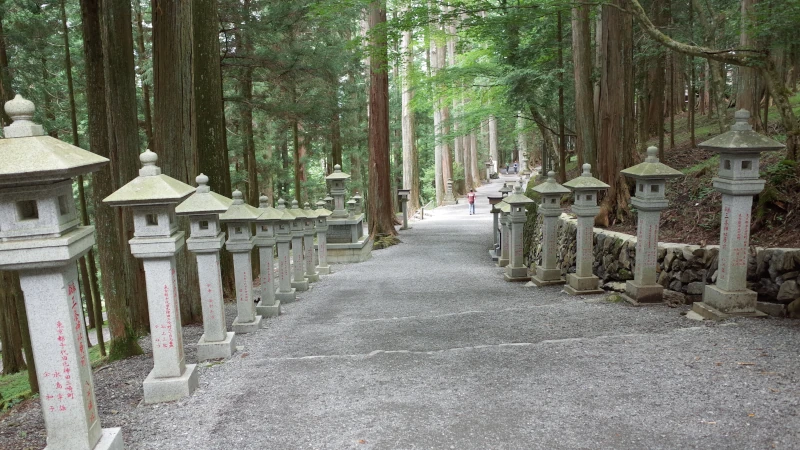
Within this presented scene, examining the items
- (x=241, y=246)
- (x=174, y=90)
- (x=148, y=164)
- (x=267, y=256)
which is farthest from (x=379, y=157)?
(x=148, y=164)

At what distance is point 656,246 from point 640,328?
4.34 ft

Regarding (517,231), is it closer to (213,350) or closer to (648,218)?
(648,218)

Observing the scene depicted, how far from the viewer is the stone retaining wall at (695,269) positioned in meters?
5.45

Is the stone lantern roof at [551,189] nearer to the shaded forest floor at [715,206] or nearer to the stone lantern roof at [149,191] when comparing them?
the shaded forest floor at [715,206]

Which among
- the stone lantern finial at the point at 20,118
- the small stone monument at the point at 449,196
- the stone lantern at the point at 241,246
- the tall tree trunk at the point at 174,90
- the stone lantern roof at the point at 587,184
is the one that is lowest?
the small stone monument at the point at 449,196

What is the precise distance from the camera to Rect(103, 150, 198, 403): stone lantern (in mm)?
3848

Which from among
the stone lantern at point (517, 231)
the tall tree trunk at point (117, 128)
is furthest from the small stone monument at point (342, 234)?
the tall tree trunk at point (117, 128)

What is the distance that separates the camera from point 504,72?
45.7ft

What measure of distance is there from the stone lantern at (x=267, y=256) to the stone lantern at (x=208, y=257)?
1750 mm

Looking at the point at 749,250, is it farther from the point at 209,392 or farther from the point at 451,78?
the point at 451,78

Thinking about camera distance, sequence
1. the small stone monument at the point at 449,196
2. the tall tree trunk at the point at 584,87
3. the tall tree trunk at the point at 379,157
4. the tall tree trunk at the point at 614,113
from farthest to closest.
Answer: the small stone monument at the point at 449,196 → the tall tree trunk at the point at 379,157 → the tall tree trunk at the point at 584,87 → the tall tree trunk at the point at 614,113

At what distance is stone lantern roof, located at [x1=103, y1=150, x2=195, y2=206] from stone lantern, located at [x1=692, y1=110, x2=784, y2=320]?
5.25m

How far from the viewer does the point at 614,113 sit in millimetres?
9188

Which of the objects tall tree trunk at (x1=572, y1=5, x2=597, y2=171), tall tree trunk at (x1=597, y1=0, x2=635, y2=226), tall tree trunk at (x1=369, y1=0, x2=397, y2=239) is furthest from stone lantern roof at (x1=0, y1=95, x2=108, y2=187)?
tall tree trunk at (x1=369, y1=0, x2=397, y2=239)
